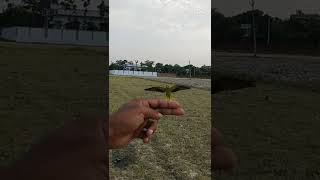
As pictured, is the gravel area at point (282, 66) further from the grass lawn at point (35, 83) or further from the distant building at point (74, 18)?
the distant building at point (74, 18)

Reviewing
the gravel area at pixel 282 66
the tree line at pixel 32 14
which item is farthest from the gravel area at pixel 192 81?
the gravel area at pixel 282 66

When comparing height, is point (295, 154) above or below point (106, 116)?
below

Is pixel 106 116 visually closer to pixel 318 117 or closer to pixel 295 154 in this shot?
pixel 295 154

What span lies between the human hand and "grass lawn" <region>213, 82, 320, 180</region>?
0.33 meters

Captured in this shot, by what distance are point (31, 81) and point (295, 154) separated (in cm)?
255

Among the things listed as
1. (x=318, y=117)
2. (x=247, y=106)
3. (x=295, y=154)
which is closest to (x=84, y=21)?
(x=295, y=154)

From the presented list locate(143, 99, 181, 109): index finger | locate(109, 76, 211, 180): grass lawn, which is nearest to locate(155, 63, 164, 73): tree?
locate(109, 76, 211, 180): grass lawn

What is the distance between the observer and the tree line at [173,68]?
177cm

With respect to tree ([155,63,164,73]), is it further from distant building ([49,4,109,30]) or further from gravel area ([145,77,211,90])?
distant building ([49,4,109,30])

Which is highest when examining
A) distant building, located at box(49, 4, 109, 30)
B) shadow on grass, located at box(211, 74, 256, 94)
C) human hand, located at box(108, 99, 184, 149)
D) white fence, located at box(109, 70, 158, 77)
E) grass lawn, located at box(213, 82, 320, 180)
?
distant building, located at box(49, 4, 109, 30)

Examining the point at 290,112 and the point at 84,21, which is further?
the point at 290,112

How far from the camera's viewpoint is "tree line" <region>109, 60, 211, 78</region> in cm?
177

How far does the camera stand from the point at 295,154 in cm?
334

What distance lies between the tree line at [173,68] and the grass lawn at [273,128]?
0.15 metres
